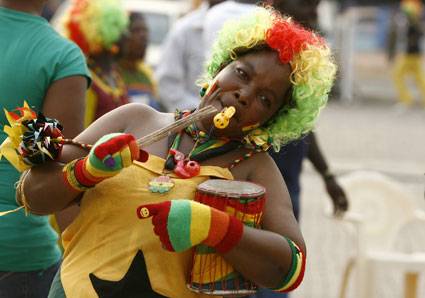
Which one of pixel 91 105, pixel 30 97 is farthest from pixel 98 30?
pixel 30 97

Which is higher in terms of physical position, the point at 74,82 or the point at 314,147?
the point at 74,82

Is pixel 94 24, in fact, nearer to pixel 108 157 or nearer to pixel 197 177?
pixel 197 177

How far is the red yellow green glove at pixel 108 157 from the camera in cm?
214

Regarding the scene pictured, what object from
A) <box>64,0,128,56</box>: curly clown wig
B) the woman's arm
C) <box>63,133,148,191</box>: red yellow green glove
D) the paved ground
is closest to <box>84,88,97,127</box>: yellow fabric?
<box>64,0,128,56</box>: curly clown wig

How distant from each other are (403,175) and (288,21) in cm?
817

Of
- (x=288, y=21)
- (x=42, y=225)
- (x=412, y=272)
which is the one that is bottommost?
(x=412, y=272)

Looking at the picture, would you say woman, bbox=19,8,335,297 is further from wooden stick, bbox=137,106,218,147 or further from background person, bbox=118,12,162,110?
background person, bbox=118,12,162,110

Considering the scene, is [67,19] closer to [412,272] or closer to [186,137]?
[412,272]

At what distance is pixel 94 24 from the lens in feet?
18.6

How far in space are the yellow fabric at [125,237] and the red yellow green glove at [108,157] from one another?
0.34ft

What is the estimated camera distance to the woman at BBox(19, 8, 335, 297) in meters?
2.17

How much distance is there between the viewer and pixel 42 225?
9.66 feet

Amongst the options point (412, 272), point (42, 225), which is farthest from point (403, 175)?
point (42, 225)

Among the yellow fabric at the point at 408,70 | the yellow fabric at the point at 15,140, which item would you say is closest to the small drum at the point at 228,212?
→ the yellow fabric at the point at 15,140
